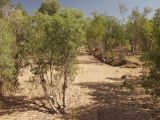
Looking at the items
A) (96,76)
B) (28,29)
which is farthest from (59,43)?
(96,76)

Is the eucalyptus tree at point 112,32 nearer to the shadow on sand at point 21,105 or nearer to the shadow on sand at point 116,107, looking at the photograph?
the shadow on sand at point 116,107

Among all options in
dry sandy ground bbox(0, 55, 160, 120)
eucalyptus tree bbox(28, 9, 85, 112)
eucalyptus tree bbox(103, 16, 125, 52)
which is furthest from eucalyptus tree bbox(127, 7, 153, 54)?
eucalyptus tree bbox(28, 9, 85, 112)

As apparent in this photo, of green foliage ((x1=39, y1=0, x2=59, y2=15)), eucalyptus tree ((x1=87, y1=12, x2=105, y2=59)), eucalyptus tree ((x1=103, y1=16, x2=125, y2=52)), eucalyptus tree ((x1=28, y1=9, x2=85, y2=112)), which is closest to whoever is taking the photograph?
eucalyptus tree ((x1=28, y1=9, x2=85, y2=112))

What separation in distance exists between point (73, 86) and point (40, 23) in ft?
43.3

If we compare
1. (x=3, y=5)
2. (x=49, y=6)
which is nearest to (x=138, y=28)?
(x=49, y=6)

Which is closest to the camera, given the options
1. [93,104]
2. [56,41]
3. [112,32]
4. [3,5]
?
[56,41]

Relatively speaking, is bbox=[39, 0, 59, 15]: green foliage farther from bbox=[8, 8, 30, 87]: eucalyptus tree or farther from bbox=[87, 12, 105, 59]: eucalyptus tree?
bbox=[8, 8, 30, 87]: eucalyptus tree

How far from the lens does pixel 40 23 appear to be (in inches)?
805

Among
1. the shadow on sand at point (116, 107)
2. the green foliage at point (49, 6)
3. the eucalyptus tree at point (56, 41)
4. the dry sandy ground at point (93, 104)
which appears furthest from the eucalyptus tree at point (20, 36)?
the green foliage at point (49, 6)

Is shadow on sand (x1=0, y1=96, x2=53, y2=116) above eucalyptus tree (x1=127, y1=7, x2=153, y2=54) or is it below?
below

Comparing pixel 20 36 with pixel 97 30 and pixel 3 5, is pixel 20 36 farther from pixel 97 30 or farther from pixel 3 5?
pixel 97 30

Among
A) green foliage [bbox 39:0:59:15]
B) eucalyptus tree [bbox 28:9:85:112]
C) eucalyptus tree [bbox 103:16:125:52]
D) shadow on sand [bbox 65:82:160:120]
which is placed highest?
green foliage [bbox 39:0:59:15]

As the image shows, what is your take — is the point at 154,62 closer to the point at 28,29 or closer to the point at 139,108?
the point at 139,108

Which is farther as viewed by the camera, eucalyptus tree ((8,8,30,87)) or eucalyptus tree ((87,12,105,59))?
eucalyptus tree ((87,12,105,59))
